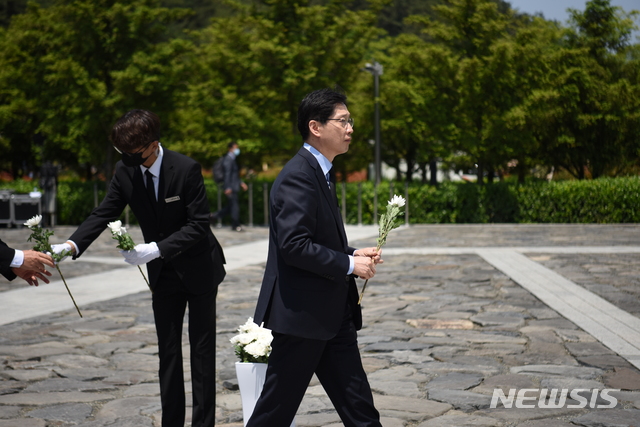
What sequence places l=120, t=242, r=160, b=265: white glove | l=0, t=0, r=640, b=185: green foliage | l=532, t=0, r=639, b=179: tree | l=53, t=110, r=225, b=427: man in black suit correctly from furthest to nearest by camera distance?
l=532, t=0, r=639, b=179: tree
l=0, t=0, r=640, b=185: green foliage
l=53, t=110, r=225, b=427: man in black suit
l=120, t=242, r=160, b=265: white glove

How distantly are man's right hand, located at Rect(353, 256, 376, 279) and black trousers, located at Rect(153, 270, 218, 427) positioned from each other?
1.26 metres

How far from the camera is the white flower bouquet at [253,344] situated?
371 cm

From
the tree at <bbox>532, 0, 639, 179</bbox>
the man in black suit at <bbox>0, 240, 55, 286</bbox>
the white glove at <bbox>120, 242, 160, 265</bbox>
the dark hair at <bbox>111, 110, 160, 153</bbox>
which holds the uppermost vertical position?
the tree at <bbox>532, 0, 639, 179</bbox>

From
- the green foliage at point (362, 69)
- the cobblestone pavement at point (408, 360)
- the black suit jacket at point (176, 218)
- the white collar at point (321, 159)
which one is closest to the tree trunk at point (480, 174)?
the green foliage at point (362, 69)

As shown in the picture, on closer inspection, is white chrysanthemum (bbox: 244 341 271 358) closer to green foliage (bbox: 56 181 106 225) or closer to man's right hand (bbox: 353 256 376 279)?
man's right hand (bbox: 353 256 376 279)

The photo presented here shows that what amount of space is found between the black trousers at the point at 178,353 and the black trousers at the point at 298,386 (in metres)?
0.92

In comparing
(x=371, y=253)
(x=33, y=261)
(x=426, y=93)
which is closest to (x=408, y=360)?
(x=371, y=253)

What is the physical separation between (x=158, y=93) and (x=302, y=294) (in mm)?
21543

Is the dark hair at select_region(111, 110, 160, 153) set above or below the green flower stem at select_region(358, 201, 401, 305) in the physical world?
above

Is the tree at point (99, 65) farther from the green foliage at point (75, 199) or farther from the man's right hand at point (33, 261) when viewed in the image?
the man's right hand at point (33, 261)

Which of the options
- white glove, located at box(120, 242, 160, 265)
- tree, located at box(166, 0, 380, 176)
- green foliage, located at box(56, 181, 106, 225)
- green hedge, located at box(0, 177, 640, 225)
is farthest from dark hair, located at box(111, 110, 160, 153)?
green foliage, located at box(56, 181, 106, 225)

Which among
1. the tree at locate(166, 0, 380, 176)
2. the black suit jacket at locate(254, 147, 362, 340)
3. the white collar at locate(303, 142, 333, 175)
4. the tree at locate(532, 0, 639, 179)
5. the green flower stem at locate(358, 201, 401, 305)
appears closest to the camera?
the black suit jacket at locate(254, 147, 362, 340)

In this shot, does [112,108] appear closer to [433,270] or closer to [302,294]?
[433,270]

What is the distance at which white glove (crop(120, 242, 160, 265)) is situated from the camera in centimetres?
382
